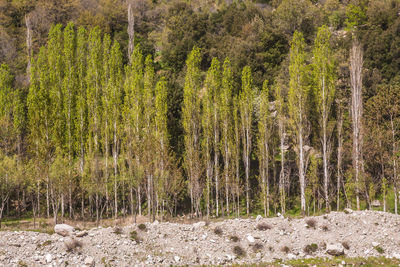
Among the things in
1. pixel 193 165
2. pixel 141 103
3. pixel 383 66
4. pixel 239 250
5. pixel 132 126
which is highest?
pixel 383 66

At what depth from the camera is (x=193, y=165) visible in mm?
24266

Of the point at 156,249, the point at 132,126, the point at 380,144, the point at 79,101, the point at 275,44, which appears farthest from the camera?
the point at 275,44

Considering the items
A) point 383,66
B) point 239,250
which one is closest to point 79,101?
point 239,250

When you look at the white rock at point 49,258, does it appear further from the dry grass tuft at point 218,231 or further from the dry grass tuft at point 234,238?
the dry grass tuft at point 234,238

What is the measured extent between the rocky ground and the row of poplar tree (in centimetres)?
620

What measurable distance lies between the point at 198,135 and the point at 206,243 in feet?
44.1

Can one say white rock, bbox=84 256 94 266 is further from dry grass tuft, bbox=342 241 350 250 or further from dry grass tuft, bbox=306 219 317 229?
dry grass tuft, bbox=342 241 350 250

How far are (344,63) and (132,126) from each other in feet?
83.8

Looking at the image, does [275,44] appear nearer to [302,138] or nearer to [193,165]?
[302,138]

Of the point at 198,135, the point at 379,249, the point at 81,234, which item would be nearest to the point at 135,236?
the point at 81,234

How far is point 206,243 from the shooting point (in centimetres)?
1791

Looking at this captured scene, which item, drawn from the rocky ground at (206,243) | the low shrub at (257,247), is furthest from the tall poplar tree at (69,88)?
the low shrub at (257,247)

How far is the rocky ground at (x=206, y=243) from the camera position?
1659 centimetres

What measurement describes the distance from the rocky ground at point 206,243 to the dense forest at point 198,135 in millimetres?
4380
